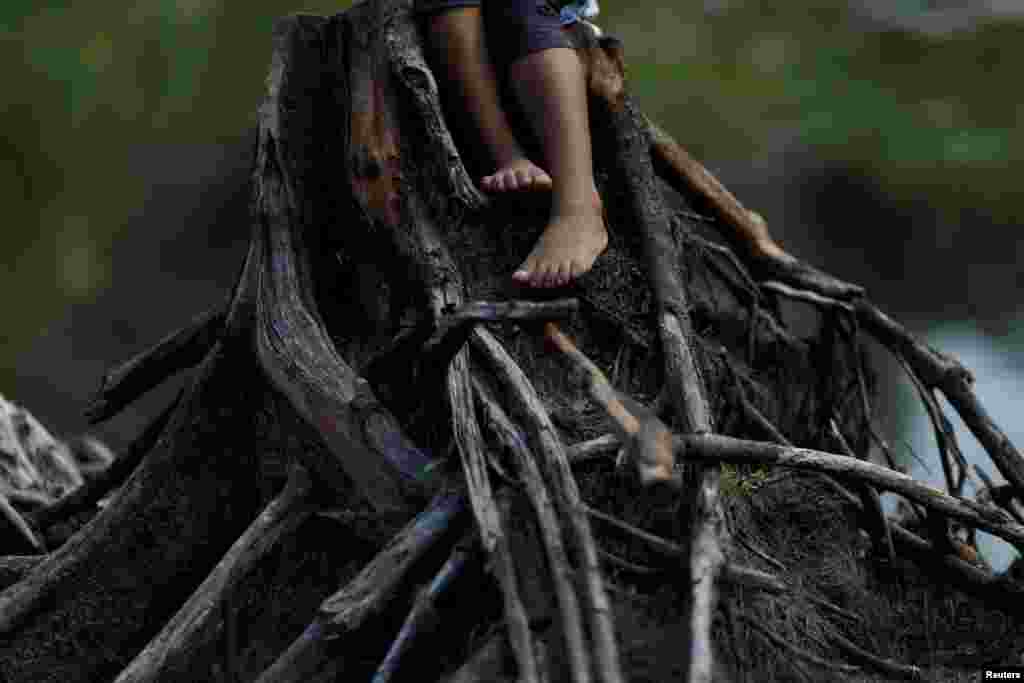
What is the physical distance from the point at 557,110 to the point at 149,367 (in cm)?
122

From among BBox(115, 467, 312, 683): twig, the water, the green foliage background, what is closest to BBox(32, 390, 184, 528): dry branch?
BBox(115, 467, 312, 683): twig

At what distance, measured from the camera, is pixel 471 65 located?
7.83 ft

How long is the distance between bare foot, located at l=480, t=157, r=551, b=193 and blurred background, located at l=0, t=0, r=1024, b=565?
5.89 meters

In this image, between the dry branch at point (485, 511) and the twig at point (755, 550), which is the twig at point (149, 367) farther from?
the twig at point (755, 550)

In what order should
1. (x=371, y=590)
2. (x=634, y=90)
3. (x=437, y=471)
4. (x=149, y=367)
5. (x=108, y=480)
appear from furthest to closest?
(x=634, y=90), (x=108, y=480), (x=149, y=367), (x=437, y=471), (x=371, y=590)

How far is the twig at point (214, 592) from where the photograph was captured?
203 cm

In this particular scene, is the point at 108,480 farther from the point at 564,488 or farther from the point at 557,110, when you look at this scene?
the point at 564,488

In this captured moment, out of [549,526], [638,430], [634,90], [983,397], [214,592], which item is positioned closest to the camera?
[638,430]

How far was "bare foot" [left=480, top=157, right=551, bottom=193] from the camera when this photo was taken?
2.24 meters

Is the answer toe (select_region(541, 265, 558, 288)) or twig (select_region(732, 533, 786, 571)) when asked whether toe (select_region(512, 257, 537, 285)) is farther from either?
twig (select_region(732, 533, 786, 571))

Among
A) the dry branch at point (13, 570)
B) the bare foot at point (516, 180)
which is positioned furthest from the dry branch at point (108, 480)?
the bare foot at point (516, 180)

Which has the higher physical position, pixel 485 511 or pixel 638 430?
pixel 638 430

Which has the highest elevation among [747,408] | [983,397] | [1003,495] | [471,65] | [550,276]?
[471,65]

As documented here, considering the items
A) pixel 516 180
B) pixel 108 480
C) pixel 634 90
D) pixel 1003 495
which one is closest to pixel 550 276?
pixel 516 180
